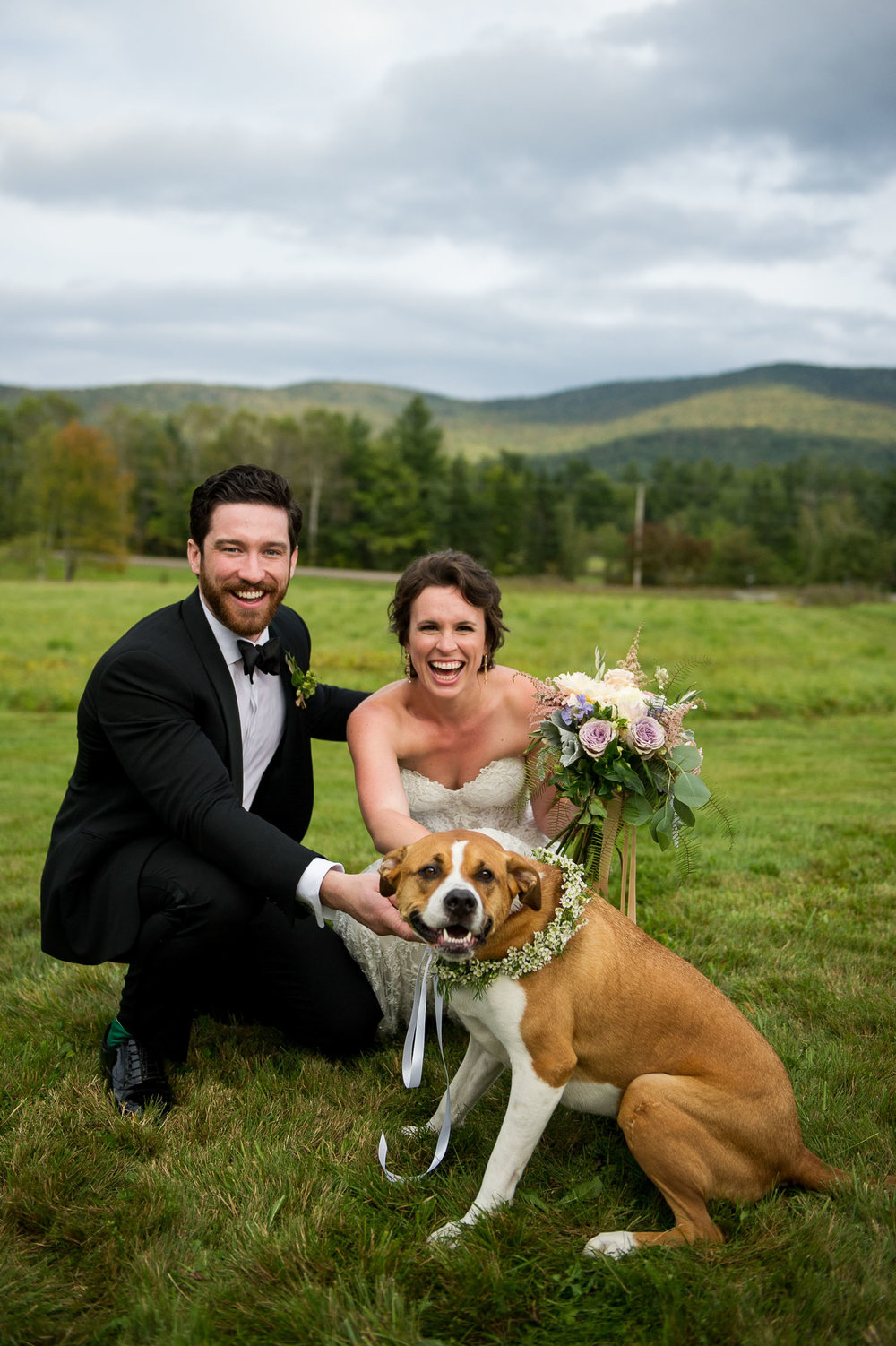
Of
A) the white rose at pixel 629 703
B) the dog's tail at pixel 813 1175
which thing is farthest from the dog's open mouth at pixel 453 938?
the dog's tail at pixel 813 1175

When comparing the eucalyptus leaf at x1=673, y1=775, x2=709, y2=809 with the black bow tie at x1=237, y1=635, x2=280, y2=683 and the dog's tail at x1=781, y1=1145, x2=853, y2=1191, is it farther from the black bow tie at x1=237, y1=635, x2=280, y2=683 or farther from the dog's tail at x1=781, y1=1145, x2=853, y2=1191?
the black bow tie at x1=237, y1=635, x2=280, y2=683

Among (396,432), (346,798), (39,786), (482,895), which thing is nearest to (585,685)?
(482,895)

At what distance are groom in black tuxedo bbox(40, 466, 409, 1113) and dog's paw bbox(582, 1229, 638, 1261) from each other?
119 cm

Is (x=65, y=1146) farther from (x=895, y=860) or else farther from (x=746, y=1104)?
(x=895, y=860)

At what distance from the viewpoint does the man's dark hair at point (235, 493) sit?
13.6 ft

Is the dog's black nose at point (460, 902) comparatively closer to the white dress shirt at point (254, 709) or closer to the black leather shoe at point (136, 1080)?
the white dress shirt at point (254, 709)

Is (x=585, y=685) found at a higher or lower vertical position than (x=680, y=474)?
lower

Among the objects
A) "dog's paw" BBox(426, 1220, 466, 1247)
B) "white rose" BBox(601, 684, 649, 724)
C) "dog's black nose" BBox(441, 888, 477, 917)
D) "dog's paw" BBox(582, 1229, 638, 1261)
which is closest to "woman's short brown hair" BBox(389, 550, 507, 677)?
"white rose" BBox(601, 684, 649, 724)

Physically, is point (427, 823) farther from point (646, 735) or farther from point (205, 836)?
point (646, 735)

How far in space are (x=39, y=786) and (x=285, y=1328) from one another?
8988mm

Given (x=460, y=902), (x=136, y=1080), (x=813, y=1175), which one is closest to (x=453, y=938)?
(x=460, y=902)

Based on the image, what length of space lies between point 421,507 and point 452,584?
216 ft

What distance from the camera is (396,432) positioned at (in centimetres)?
7144

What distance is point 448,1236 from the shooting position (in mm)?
3039
